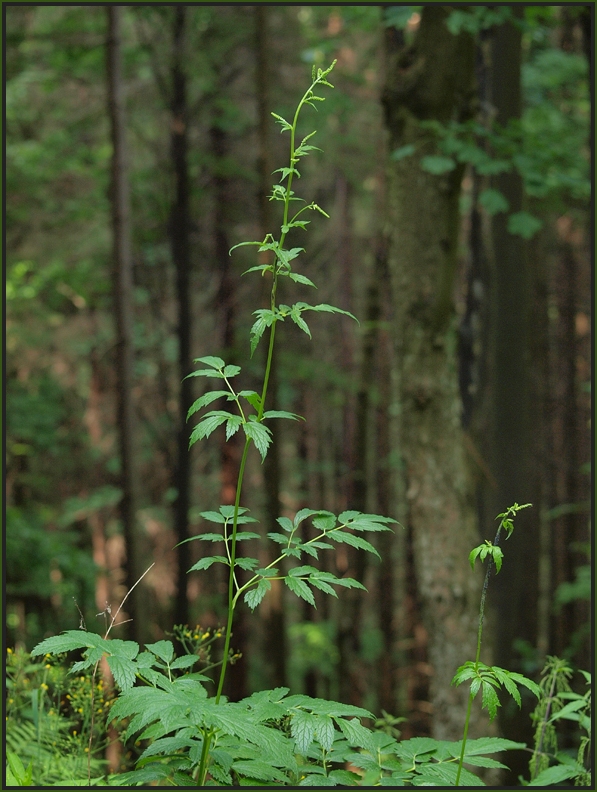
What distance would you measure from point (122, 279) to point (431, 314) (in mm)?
5952

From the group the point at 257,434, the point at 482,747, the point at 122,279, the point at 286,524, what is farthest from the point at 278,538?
the point at 122,279

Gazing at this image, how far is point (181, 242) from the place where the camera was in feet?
38.1

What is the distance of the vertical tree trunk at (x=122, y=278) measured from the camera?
32.4 ft

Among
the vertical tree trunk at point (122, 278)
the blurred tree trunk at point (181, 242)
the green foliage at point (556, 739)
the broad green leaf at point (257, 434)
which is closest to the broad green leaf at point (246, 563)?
the broad green leaf at point (257, 434)

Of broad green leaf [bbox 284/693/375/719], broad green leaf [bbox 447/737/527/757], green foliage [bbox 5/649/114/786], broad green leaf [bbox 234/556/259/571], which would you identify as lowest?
green foliage [bbox 5/649/114/786]

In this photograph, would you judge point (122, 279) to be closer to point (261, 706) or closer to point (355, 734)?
point (261, 706)

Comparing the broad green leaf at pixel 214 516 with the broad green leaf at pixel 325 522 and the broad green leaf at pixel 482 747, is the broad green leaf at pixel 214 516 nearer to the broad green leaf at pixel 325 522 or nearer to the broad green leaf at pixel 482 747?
the broad green leaf at pixel 325 522

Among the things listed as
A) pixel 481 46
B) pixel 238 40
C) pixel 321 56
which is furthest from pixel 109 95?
pixel 481 46

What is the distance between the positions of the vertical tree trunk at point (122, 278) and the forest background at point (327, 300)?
4 cm

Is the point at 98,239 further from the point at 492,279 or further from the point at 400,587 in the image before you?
the point at 400,587

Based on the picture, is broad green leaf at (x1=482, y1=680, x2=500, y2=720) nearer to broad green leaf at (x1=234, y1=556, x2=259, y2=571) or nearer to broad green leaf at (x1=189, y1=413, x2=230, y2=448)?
broad green leaf at (x1=234, y1=556, x2=259, y2=571)

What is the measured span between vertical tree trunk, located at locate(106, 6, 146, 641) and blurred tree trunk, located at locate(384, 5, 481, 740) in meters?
5.52

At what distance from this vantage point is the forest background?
17.5 feet

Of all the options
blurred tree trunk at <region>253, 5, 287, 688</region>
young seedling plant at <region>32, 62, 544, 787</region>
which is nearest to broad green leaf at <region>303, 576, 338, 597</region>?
young seedling plant at <region>32, 62, 544, 787</region>
